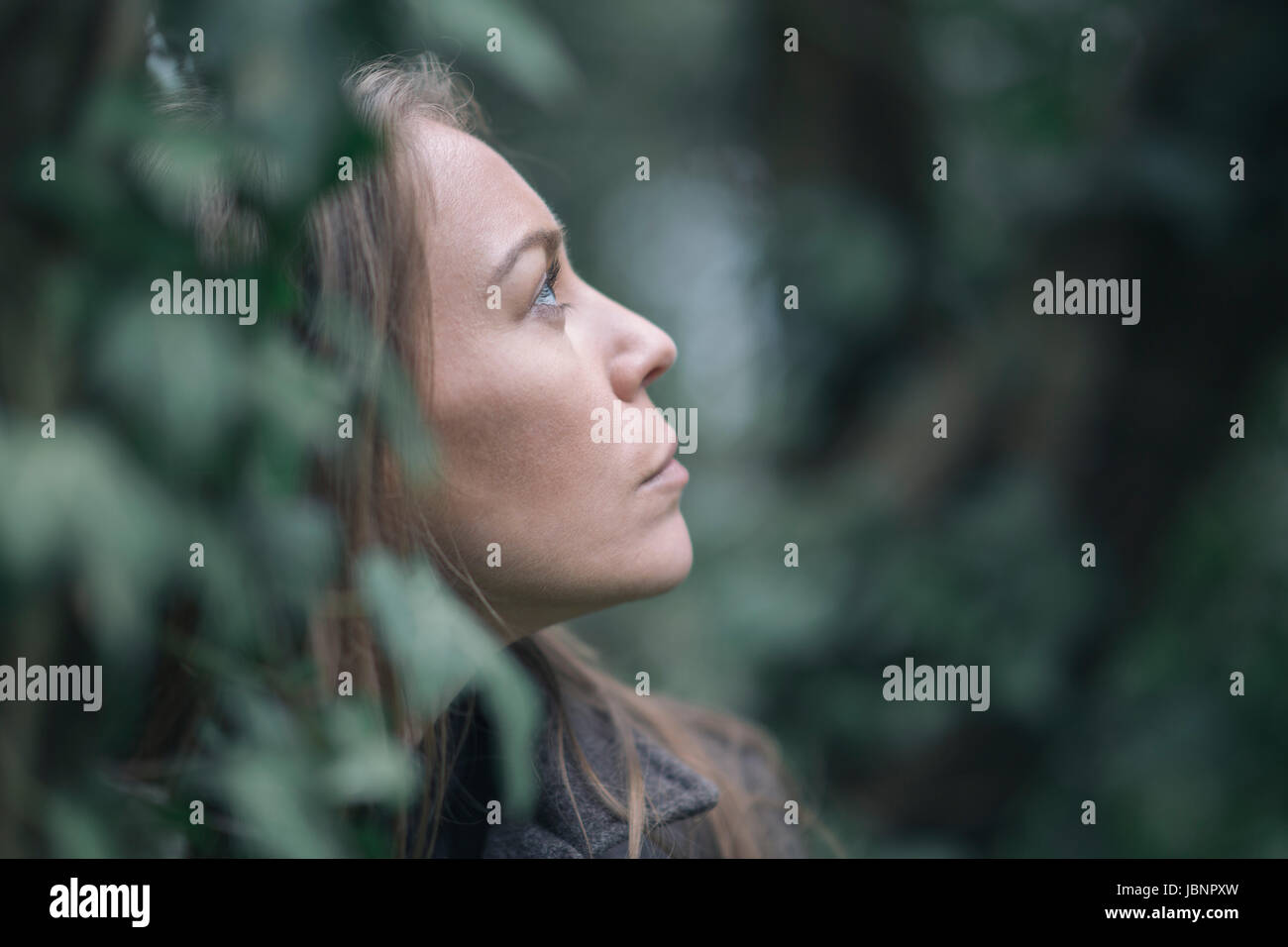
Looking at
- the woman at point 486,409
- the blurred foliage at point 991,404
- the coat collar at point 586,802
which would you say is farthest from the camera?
the blurred foliage at point 991,404

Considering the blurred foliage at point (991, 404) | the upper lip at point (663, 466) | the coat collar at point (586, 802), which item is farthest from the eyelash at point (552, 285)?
the blurred foliage at point (991, 404)

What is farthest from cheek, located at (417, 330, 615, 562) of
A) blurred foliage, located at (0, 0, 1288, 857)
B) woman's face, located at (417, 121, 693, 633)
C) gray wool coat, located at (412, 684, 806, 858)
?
blurred foliage, located at (0, 0, 1288, 857)

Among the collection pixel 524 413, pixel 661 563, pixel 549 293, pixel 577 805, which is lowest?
pixel 577 805

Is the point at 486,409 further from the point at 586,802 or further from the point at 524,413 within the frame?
the point at 586,802

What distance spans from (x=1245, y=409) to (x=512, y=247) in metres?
1.66

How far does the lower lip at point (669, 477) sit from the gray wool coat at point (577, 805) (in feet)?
0.93

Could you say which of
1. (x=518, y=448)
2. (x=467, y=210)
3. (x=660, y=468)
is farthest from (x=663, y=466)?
(x=467, y=210)

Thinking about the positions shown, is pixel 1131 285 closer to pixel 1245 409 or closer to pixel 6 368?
pixel 1245 409

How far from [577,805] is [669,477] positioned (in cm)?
32

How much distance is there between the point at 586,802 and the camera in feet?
3.22

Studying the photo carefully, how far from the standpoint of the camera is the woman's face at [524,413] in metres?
0.86

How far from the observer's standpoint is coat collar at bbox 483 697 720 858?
3.15 feet

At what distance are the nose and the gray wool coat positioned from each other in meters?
0.35

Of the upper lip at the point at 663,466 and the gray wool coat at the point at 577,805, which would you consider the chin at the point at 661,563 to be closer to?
the upper lip at the point at 663,466
